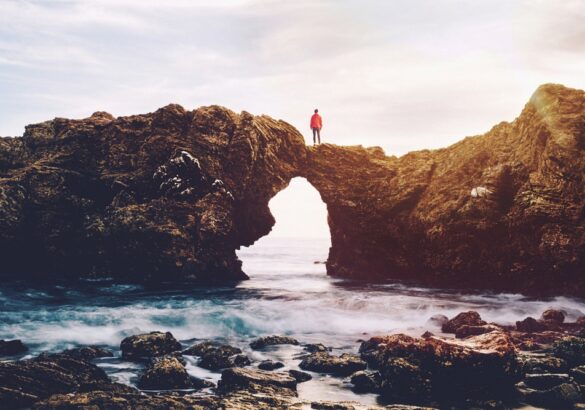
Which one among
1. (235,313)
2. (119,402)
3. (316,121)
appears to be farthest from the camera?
(316,121)

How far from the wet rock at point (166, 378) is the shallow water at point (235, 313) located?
2.99ft

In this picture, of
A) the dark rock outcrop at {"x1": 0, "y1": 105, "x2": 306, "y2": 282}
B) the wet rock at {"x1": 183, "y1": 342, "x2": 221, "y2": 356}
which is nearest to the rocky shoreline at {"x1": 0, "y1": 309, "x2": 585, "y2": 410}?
the wet rock at {"x1": 183, "y1": 342, "x2": 221, "y2": 356}

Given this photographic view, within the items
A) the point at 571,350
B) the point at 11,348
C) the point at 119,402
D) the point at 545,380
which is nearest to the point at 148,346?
the point at 11,348

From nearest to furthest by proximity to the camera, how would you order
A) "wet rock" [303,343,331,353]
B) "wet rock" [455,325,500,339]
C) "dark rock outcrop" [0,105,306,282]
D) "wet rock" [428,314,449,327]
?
1. "wet rock" [303,343,331,353]
2. "wet rock" [455,325,500,339]
3. "wet rock" [428,314,449,327]
4. "dark rock outcrop" [0,105,306,282]

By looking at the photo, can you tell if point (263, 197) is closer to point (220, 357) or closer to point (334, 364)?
point (220, 357)

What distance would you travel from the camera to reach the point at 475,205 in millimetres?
31531

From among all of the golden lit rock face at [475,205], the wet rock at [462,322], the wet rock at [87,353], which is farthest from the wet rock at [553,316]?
the wet rock at [87,353]

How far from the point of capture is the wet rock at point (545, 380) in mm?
11648

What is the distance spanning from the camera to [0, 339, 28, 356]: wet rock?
52.1 feet

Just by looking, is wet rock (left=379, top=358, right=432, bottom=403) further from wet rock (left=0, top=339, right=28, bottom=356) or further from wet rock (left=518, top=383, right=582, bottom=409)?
wet rock (left=0, top=339, right=28, bottom=356)

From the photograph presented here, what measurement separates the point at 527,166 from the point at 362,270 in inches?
616

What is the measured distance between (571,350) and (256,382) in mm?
9078

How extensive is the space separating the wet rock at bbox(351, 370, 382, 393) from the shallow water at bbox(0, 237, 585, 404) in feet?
1.02

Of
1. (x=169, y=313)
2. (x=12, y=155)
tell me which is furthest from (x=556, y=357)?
(x=12, y=155)
